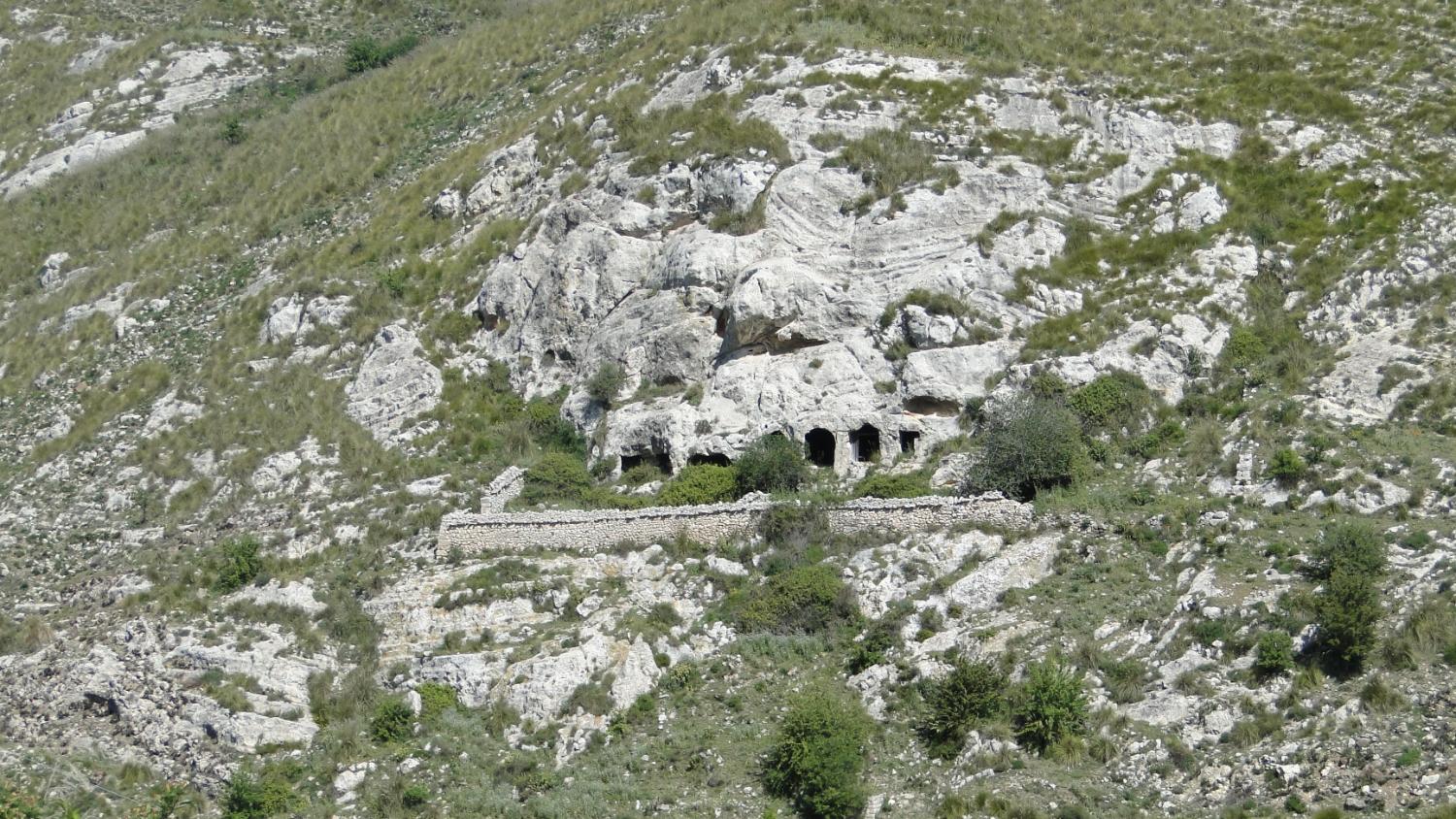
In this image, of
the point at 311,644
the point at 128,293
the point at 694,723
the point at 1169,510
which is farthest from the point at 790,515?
the point at 128,293

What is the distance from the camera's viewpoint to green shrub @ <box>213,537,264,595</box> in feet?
113

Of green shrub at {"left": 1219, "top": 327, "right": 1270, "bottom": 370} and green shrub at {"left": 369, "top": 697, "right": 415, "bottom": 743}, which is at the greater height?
green shrub at {"left": 1219, "top": 327, "right": 1270, "bottom": 370}

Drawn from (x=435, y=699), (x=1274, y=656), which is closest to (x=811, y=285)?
(x=435, y=699)

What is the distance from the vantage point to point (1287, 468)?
3067 centimetres

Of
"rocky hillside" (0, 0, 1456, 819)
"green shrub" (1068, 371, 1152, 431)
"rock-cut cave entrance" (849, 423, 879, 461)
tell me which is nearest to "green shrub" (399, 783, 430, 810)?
"rocky hillside" (0, 0, 1456, 819)

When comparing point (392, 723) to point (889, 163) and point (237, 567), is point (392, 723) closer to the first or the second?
point (237, 567)

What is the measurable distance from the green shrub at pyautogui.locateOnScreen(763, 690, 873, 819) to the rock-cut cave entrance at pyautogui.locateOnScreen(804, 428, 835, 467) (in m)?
11.6

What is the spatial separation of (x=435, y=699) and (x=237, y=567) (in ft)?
27.9

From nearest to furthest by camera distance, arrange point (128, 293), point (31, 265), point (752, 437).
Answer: point (752, 437) → point (128, 293) → point (31, 265)

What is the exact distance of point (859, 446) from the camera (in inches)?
1487

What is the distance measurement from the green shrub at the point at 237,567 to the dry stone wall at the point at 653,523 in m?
5.10

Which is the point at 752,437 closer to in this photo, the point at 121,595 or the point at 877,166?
the point at 877,166

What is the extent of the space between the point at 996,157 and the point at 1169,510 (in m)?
15.8

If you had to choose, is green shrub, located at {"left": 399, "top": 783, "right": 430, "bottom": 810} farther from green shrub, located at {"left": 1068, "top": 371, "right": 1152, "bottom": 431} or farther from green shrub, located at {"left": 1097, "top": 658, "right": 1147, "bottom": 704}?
green shrub, located at {"left": 1068, "top": 371, "right": 1152, "bottom": 431}
